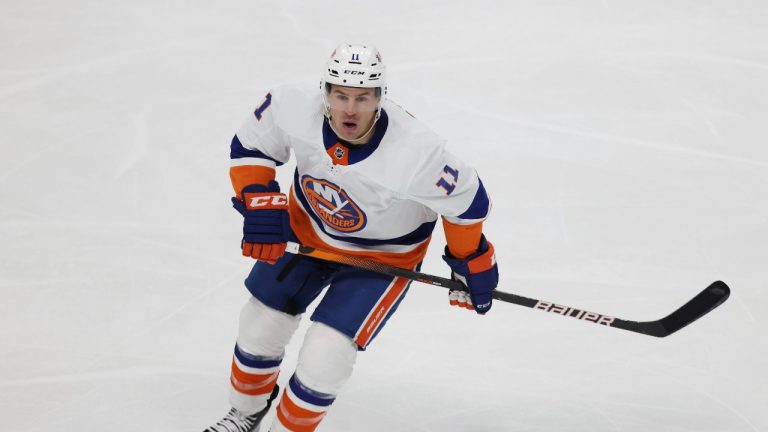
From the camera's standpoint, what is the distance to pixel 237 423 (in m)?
3.23

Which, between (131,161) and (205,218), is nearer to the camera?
(205,218)

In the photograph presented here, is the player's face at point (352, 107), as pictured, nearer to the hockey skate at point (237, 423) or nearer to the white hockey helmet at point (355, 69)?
the white hockey helmet at point (355, 69)

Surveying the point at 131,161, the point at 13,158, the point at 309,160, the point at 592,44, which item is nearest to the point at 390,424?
the point at 309,160

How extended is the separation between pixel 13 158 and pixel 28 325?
1412 mm

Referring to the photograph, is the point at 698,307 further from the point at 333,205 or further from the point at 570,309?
the point at 333,205

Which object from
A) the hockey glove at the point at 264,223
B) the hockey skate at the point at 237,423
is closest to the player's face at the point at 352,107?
the hockey glove at the point at 264,223

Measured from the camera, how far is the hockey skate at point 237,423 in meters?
3.21

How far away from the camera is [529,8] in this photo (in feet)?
23.6

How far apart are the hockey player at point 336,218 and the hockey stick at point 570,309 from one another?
0.12ft

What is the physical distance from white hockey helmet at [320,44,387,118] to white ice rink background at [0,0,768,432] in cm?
132

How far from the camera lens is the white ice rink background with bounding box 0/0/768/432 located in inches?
142

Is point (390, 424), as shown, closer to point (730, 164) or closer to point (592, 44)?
point (730, 164)

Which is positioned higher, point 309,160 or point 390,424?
point 309,160

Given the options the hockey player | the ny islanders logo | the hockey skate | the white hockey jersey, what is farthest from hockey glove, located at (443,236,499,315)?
the hockey skate
